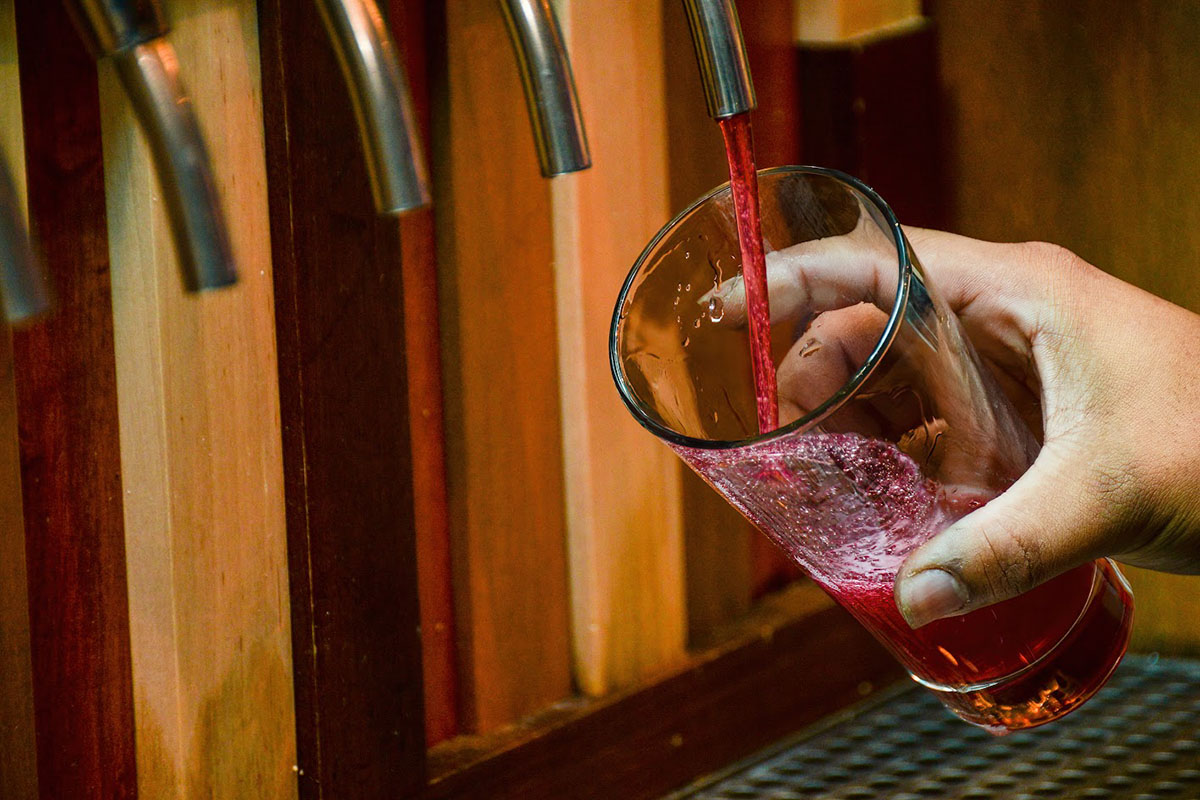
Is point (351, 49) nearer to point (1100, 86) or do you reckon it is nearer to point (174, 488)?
point (174, 488)

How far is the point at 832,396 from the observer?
24.4 inches

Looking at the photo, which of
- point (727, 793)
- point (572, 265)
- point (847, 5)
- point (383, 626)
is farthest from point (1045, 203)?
point (383, 626)

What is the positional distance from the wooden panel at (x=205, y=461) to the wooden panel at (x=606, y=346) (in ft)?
0.99

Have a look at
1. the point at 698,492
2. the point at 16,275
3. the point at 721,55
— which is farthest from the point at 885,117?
the point at 16,275

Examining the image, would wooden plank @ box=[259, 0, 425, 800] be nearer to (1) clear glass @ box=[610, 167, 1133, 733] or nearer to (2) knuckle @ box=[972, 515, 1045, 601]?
(1) clear glass @ box=[610, 167, 1133, 733]

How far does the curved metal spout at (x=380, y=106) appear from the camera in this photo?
422 mm

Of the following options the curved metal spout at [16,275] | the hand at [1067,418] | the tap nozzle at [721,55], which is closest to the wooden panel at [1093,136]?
the hand at [1067,418]

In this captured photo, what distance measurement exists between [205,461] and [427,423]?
205 mm

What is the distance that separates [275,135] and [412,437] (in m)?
0.24

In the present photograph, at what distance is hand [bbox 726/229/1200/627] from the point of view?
61 centimetres

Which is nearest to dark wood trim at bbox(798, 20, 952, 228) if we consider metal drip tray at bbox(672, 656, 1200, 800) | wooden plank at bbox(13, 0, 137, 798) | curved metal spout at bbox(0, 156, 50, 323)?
metal drip tray at bbox(672, 656, 1200, 800)

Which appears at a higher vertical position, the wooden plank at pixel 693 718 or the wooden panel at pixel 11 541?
the wooden panel at pixel 11 541

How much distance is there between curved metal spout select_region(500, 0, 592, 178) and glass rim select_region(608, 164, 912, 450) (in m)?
0.16

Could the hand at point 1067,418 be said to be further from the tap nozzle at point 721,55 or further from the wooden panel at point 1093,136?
the wooden panel at point 1093,136
